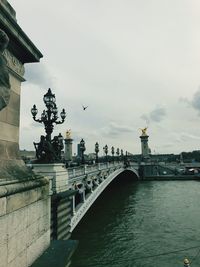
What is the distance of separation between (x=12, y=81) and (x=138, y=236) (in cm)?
1887

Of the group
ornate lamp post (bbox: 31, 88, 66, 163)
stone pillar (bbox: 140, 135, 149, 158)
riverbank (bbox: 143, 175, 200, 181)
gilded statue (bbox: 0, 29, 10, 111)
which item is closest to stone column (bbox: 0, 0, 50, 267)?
gilded statue (bbox: 0, 29, 10, 111)

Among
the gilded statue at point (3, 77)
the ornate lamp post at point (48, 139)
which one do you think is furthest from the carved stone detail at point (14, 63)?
the ornate lamp post at point (48, 139)

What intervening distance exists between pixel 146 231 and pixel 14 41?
20660mm

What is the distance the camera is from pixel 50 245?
4.72m

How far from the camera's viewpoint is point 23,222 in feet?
12.2

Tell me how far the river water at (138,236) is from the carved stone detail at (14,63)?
13.2m

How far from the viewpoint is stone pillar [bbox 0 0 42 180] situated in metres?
3.85

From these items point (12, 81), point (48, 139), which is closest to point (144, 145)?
point (48, 139)

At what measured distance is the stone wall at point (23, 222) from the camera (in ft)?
10.7

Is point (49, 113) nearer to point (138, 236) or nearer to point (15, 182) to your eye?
point (15, 182)

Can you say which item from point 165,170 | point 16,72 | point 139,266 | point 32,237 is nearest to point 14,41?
point 16,72

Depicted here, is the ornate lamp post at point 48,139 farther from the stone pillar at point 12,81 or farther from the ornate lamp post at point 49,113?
the stone pillar at point 12,81

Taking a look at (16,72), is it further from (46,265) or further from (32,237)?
(46,265)

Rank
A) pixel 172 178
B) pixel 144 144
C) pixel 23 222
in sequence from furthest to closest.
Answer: pixel 144 144
pixel 172 178
pixel 23 222
